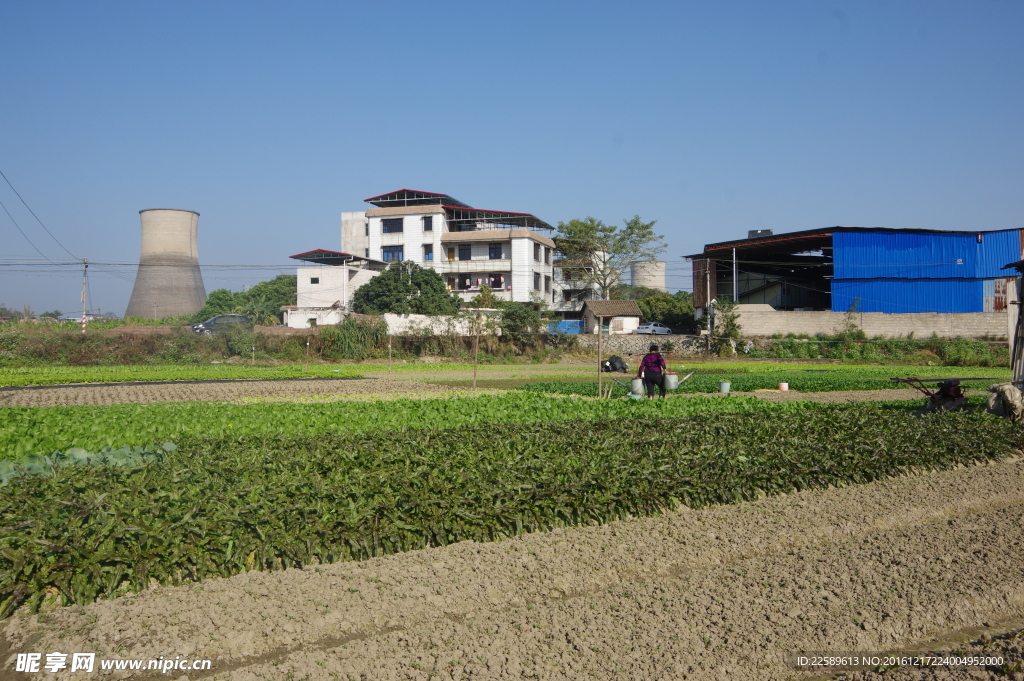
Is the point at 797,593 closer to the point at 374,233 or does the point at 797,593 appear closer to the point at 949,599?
the point at 949,599

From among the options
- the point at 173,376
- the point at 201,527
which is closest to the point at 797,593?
the point at 201,527

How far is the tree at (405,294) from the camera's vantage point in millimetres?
48531

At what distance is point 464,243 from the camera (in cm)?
5847

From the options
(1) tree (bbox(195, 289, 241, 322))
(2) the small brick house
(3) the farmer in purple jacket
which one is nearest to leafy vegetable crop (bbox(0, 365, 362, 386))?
(3) the farmer in purple jacket

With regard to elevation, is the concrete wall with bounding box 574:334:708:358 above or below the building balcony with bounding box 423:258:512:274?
below

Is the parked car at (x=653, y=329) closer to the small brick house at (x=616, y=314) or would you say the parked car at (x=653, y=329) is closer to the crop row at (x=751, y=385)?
the small brick house at (x=616, y=314)

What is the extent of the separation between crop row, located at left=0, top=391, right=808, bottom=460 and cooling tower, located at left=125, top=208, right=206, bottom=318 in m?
50.1

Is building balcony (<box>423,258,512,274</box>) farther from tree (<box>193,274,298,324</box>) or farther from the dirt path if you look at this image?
the dirt path

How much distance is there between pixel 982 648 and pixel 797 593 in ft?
3.80

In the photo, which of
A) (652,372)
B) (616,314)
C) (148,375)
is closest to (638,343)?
(616,314)

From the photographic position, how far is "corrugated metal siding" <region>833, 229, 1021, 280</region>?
142 ft

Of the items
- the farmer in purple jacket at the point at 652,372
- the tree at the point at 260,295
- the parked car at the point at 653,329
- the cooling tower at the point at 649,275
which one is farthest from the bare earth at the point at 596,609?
the cooling tower at the point at 649,275

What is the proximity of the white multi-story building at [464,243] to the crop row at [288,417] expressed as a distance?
39.7m

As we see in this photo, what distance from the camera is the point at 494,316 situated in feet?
147
